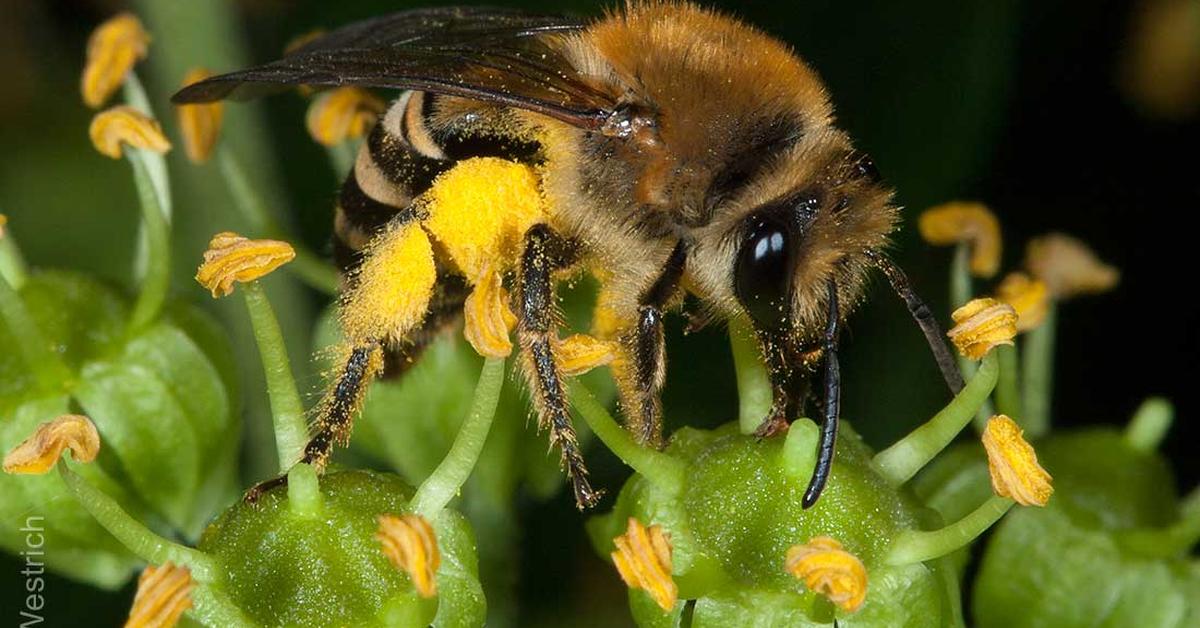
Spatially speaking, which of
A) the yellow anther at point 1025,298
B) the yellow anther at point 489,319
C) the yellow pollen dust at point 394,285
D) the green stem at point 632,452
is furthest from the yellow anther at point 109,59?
the yellow anther at point 1025,298

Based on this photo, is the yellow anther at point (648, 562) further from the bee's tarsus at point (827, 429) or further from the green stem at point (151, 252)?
the green stem at point (151, 252)

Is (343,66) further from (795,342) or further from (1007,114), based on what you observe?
(1007,114)

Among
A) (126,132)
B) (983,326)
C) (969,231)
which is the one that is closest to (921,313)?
(983,326)

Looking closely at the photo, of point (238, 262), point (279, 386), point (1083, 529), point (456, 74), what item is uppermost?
point (456, 74)

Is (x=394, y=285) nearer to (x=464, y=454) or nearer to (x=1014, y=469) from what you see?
(x=464, y=454)

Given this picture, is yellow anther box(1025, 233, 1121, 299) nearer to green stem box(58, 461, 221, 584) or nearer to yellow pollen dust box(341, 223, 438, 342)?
yellow pollen dust box(341, 223, 438, 342)

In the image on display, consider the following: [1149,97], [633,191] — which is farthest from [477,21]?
[1149,97]
